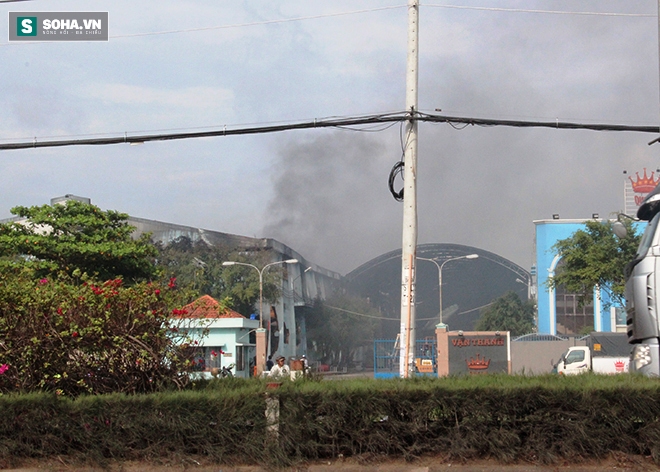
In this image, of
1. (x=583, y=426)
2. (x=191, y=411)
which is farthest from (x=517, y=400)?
(x=191, y=411)

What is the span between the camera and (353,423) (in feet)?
25.1

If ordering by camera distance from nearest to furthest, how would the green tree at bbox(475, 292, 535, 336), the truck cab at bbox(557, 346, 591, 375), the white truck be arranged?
the white truck → the truck cab at bbox(557, 346, 591, 375) → the green tree at bbox(475, 292, 535, 336)

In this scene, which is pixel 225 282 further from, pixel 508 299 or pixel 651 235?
pixel 651 235

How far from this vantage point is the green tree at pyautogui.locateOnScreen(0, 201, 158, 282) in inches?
1151

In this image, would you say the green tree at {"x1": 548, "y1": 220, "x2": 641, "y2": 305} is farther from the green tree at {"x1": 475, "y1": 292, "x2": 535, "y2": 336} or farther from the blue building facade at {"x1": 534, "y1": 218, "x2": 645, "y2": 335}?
the green tree at {"x1": 475, "y1": 292, "x2": 535, "y2": 336}

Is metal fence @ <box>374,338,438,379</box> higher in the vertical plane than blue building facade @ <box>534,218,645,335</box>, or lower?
lower

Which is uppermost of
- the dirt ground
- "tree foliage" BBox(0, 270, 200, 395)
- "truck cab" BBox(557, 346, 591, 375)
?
"tree foliage" BBox(0, 270, 200, 395)

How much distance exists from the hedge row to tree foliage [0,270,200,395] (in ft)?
2.12

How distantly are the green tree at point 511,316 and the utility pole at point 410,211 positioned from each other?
67051 mm

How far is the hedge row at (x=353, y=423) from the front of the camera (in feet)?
24.3

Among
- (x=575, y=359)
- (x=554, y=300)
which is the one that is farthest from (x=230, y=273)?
(x=554, y=300)

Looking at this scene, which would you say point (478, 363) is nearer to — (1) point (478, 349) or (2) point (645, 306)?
(1) point (478, 349)

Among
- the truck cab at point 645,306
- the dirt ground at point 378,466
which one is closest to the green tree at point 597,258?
the truck cab at point 645,306

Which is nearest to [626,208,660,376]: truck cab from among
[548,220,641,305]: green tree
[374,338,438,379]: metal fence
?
[374,338,438,379]: metal fence
